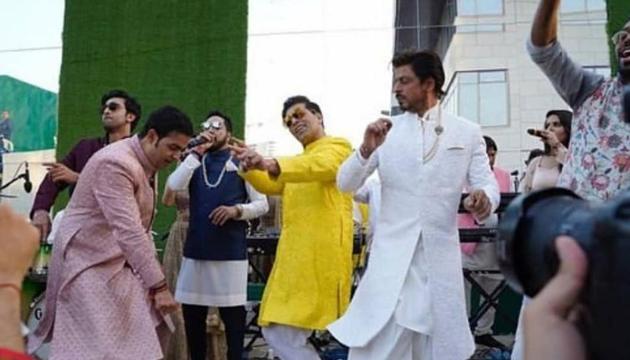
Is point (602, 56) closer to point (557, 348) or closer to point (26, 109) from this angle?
point (26, 109)

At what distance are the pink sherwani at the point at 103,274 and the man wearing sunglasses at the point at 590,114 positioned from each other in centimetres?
122

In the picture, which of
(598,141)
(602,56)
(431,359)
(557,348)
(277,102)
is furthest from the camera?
(277,102)

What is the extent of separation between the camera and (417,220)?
7.89ft

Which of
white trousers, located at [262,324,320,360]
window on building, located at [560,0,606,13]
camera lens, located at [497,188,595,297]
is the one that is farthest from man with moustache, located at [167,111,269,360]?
window on building, located at [560,0,606,13]

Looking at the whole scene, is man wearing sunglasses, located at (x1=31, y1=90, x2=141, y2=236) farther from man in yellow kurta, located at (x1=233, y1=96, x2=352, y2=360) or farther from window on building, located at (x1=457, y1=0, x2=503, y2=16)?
window on building, located at (x1=457, y1=0, x2=503, y2=16)

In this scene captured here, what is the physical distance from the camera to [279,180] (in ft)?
9.49

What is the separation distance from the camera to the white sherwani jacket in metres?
1.69

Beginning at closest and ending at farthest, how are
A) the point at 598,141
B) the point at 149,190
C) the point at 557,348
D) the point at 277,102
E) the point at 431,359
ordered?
the point at 557,348 < the point at 598,141 < the point at 431,359 < the point at 149,190 < the point at 277,102

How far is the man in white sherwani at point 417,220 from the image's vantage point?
2357 millimetres

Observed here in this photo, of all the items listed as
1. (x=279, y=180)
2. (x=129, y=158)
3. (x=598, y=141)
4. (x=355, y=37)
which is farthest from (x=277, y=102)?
(x=598, y=141)

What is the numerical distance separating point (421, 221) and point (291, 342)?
945 mm

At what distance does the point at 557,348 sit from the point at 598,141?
149 cm

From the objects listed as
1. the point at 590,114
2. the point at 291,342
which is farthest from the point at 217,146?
the point at 590,114

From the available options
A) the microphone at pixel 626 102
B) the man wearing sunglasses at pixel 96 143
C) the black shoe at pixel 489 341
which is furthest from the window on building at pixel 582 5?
the microphone at pixel 626 102
